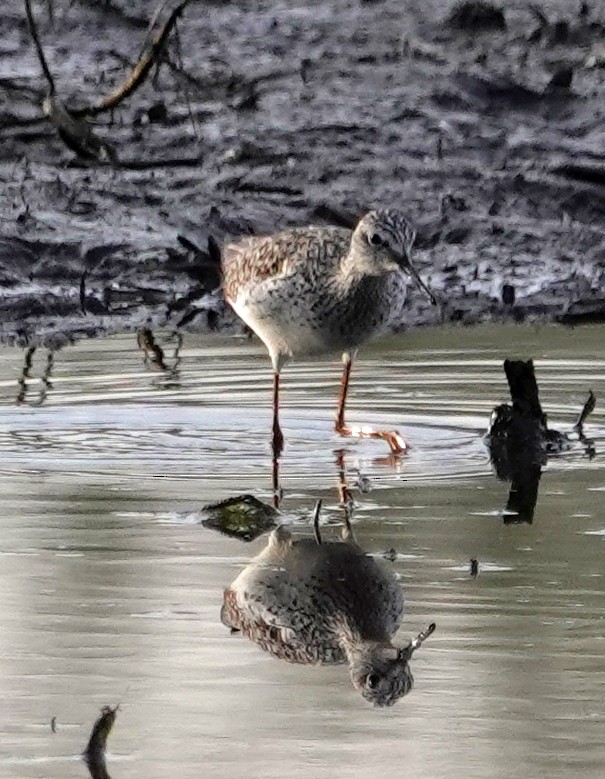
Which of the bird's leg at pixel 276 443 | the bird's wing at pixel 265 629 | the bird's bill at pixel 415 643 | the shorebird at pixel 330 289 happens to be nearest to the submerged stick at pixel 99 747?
the bird's wing at pixel 265 629

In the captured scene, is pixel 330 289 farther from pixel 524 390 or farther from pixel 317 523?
pixel 317 523

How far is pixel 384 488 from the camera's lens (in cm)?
816

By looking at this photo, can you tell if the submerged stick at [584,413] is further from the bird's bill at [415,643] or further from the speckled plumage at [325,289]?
the bird's bill at [415,643]

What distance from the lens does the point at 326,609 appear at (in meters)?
6.53

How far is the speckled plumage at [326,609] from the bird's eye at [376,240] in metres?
2.05

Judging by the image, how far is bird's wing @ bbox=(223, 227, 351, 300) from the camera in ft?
31.1

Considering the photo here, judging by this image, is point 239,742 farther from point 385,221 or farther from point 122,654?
point 385,221

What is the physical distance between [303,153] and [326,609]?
26.5ft

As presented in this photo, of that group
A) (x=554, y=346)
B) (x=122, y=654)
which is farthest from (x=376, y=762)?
(x=554, y=346)

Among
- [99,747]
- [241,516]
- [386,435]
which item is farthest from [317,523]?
[99,747]

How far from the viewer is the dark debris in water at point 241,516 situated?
24.7 feet

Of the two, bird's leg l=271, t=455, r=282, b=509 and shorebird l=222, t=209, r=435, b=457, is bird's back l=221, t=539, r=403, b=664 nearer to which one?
bird's leg l=271, t=455, r=282, b=509

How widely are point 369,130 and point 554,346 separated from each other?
425cm

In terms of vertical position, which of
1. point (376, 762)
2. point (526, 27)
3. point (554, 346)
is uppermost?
point (376, 762)
